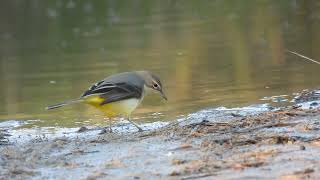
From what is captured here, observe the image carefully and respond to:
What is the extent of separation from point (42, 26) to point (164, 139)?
62.4 ft

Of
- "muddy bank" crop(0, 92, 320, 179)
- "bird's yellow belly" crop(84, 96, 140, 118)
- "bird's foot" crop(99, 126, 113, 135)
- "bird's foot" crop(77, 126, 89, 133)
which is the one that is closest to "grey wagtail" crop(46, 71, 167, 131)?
"bird's yellow belly" crop(84, 96, 140, 118)

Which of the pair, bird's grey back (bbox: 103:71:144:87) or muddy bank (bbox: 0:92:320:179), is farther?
bird's grey back (bbox: 103:71:144:87)

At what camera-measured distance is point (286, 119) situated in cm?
785

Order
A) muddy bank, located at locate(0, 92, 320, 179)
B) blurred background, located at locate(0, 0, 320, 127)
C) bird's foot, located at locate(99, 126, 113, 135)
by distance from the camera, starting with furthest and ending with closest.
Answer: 1. blurred background, located at locate(0, 0, 320, 127)
2. bird's foot, located at locate(99, 126, 113, 135)
3. muddy bank, located at locate(0, 92, 320, 179)

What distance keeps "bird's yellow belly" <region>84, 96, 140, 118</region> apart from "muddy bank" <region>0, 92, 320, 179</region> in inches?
11.9

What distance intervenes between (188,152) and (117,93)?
6.34 feet

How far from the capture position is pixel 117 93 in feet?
27.0

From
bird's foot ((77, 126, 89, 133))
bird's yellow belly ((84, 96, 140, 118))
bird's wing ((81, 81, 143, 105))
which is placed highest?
bird's wing ((81, 81, 143, 105))

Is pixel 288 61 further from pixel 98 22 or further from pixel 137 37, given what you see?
pixel 98 22

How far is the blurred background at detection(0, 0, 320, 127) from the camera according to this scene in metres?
11.3

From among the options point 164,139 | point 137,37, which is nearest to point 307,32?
point 137,37

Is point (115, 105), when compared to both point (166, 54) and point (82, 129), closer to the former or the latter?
point (82, 129)

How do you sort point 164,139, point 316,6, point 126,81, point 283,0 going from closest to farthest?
1. point 164,139
2. point 126,81
3. point 316,6
4. point 283,0

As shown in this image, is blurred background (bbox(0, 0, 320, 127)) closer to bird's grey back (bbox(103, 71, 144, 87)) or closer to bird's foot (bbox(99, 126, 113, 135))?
bird's foot (bbox(99, 126, 113, 135))
